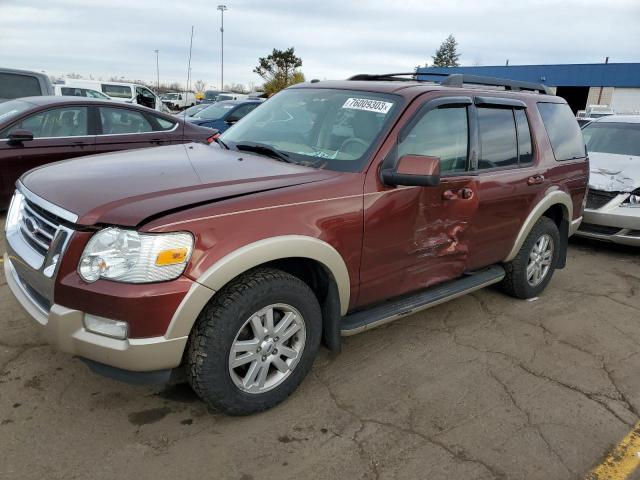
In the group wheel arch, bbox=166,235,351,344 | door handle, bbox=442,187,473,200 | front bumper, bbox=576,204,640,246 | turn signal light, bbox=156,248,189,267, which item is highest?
door handle, bbox=442,187,473,200

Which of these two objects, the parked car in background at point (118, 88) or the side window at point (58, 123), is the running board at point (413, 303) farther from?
the parked car in background at point (118, 88)

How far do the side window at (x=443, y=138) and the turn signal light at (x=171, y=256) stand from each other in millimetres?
1542

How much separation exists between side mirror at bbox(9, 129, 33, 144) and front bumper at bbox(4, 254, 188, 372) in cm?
431

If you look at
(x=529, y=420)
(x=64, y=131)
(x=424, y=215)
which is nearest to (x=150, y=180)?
(x=424, y=215)

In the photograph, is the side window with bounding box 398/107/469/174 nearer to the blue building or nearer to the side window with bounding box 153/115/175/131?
the side window with bounding box 153/115/175/131

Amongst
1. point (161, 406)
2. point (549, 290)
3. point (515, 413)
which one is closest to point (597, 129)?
point (549, 290)

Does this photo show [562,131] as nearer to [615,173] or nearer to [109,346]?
[615,173]

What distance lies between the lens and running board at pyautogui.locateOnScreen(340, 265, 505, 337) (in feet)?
10.4

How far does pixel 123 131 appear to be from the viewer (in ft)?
22.9

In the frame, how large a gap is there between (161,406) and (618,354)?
327 cm

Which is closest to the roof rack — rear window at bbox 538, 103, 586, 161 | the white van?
rear window at bbox 538, 103, 586, 161

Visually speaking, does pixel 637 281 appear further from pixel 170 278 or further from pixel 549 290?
pixel 170 278

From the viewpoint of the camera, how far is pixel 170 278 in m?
2.36

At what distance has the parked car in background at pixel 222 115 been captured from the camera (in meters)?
11.9
